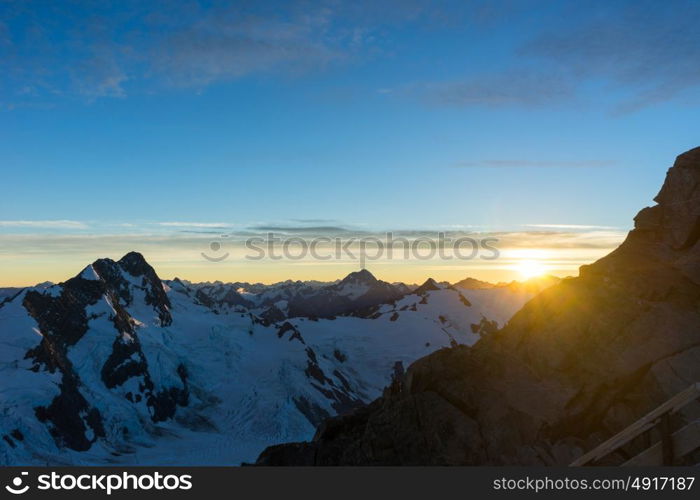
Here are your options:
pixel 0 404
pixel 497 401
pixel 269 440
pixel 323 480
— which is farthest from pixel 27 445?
pixel 323 480

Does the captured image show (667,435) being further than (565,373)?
No

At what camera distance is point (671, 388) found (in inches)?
1291

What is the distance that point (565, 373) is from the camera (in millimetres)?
38219

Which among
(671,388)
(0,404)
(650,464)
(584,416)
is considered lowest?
(0,404)

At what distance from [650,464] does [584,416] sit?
24066 millimetres

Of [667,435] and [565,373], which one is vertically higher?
[667,435]

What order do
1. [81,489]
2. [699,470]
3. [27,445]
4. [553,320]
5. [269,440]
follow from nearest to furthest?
[699,470], [81,489], [553,320], [27,445], [269,440]

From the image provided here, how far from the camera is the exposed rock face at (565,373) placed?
34.4 meters

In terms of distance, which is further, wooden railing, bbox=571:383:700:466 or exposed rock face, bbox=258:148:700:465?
exposed rock face, bbox=258:148:700:465

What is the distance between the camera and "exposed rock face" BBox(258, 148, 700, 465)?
3441 centimetres

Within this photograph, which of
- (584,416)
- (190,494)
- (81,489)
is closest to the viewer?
(190,494)

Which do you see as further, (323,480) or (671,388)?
(671,388)

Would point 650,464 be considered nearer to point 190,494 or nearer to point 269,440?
point 190,494

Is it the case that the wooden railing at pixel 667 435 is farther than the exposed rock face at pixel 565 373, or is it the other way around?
the exposed rock face at pixel 565 373
